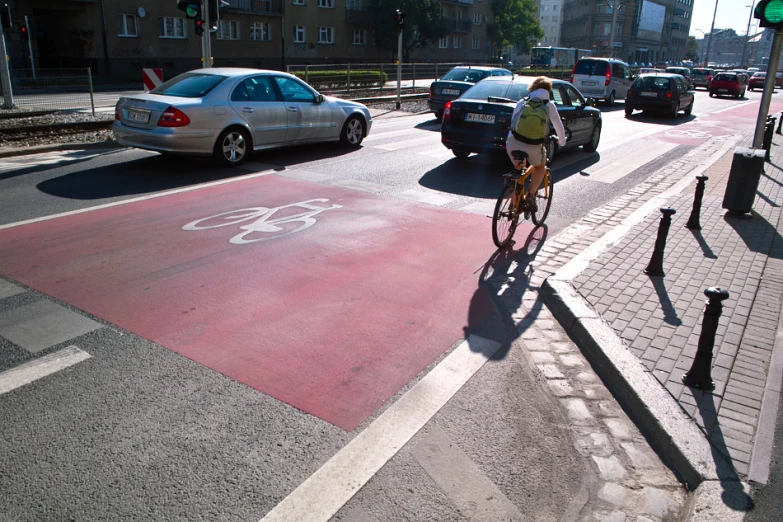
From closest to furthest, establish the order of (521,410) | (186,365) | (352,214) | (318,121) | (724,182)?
(521,410)
(186,365)
(352,214)
(724,182)
(318,121)

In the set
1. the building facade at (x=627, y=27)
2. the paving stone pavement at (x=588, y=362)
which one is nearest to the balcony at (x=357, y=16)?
the building facade at (x=627, y=27)

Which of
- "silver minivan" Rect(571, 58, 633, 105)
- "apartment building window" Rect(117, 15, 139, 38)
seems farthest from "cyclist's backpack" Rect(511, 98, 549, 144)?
"apartment building window" Rect(117, 15, 139, 38)

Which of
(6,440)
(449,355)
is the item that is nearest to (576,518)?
(449,355)

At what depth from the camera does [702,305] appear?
17.7 feet

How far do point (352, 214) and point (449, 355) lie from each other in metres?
3.86

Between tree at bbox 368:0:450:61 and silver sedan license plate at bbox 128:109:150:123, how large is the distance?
49180 millimetres

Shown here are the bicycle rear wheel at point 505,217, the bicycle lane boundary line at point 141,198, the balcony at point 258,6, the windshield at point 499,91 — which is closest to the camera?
the bicycle rear wheel at point 505,217

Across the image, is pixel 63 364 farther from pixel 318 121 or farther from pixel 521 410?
pixel 318 121

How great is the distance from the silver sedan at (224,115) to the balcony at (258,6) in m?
36.3

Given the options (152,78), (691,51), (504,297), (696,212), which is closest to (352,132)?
(152,78)

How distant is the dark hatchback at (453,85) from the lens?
19359 mm

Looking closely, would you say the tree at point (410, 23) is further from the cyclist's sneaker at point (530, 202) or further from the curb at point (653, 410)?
the curb at point (653, 410)

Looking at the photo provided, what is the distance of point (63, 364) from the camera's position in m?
4.14

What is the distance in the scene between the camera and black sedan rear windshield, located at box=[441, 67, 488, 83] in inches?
804
